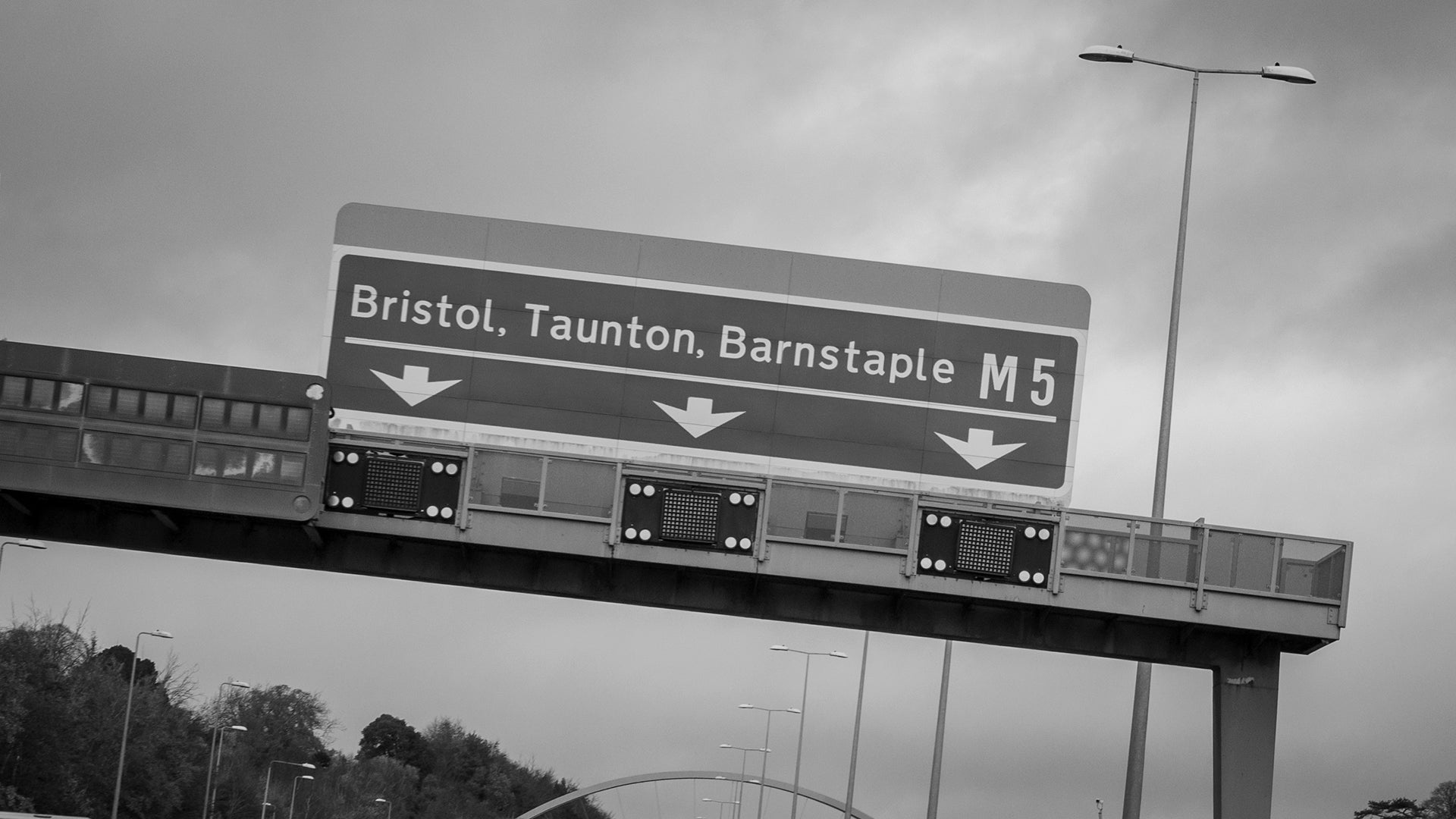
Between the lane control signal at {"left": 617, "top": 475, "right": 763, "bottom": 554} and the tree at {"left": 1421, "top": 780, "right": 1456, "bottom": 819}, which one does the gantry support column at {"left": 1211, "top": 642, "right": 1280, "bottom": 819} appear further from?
the tree at {"left": 1421, "top": 780, "right": 1456, "bottom": 819}

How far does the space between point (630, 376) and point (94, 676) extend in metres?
88.1

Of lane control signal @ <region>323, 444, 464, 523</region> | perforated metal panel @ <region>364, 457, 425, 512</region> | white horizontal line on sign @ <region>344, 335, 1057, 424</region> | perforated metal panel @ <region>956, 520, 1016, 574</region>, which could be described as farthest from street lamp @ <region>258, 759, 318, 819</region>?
perforated metal panel @ <region>956, 520, 1016, 574</region>

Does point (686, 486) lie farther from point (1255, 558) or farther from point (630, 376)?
point (1255, 558)

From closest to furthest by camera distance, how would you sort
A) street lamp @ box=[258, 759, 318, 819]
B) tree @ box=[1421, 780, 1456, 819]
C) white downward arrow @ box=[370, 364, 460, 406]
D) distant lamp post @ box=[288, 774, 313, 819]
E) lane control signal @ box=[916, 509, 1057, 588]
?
lane control signal @ box=[916, 509, 1057, 588] → white downward arrow @ box=[370, 364, 460, 406] → street lamp @ box=[258, 759, 318, 819] → distant lamp post @ box=[288, 774, 313, 819] → tree @ box=[1421, 780, 1456, 819]

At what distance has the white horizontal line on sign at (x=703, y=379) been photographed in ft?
101

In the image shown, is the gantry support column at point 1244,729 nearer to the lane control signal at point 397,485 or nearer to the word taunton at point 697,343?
the word taunton at point 697,343

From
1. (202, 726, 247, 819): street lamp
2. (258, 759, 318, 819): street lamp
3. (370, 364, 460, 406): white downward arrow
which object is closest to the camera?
(370, 364, 460, 406): white downward arrow

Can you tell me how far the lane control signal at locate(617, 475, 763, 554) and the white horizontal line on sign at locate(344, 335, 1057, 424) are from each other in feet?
9.84

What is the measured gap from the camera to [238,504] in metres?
28.0

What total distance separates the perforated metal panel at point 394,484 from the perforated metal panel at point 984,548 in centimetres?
777

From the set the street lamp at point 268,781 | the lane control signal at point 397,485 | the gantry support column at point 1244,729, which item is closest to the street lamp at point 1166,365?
the gantry support column at point 1244,729

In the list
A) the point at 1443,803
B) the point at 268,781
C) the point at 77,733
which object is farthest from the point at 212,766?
the point at 1443,803

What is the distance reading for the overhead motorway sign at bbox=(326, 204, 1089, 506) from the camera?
101ft

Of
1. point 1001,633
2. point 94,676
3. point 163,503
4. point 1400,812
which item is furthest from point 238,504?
point 1400,812
